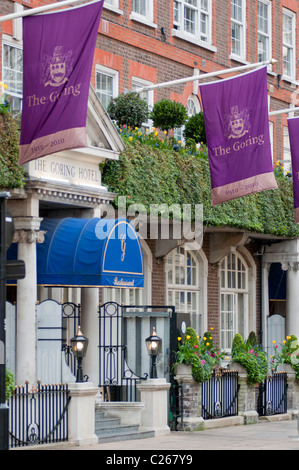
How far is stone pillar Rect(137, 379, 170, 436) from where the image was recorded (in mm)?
19531

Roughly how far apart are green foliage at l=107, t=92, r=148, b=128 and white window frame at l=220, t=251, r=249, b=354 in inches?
283

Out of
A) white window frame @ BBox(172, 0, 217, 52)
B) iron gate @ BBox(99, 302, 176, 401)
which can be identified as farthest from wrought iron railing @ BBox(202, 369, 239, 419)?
white window frame @ BBox(172, 0, 217, 52)

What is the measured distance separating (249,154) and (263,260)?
30.3ft

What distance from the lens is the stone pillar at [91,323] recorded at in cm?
1977

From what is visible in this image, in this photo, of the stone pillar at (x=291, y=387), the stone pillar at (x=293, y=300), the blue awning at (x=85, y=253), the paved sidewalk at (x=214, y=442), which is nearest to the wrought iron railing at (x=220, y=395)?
the paved sidewalk at (x=214, y=442)

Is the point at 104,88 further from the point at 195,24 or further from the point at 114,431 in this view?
the point at 114,431

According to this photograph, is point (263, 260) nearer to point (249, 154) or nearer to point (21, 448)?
point (249, 154)

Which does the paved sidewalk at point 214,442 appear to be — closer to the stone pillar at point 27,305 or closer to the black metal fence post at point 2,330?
the stone pillar at point 27,305

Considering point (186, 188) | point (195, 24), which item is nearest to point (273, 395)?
point (186, 188)

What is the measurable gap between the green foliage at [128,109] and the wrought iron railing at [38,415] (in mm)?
6724

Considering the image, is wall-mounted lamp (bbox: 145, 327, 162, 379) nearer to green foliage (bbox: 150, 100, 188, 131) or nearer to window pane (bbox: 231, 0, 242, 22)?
green foliage (bbox: 150, 100, 188, 131)

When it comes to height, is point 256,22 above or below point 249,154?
above
